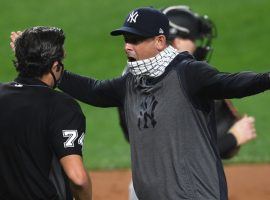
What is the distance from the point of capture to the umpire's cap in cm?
579

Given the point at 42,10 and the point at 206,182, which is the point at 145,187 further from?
the point at 42,10

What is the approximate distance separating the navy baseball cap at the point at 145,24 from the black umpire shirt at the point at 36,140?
58 centimetres

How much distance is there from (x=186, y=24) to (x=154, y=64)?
1.73 m

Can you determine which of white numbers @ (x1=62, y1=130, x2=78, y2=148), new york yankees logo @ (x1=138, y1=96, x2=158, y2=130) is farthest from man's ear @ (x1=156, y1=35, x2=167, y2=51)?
white numbers @ (x1=62, y1=130, x2=78, y2=148)

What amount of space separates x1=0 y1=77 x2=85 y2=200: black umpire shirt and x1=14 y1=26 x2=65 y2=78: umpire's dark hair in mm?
103

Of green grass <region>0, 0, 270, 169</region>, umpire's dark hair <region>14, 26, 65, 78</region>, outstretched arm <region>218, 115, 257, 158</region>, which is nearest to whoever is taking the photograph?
umpire's dark hair <region>14, 26, 65, 78</region>

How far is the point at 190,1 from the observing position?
58.5 ft

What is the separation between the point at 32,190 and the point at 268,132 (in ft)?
24.2

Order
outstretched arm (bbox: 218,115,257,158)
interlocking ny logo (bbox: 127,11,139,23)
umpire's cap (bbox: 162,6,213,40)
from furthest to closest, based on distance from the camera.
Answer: umpire's cap (bbox: 162,6,213,40), outstretched arm (bbox: 218,115,257,158), interlocking ny logo (bbox: 127,11,139,23)

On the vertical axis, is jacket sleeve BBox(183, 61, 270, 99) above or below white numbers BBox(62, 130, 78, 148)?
above

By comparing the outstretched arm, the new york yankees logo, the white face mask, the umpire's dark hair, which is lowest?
the outstretched arm

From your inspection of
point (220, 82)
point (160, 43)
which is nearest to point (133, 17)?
point (160, 43)

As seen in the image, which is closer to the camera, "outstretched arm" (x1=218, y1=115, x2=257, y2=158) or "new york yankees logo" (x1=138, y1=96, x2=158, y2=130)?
"new york yankees logo" (x1=138, y1=96, x2=158, y2=130)

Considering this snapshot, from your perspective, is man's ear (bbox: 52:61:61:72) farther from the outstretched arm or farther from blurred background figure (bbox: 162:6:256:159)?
the outstretched arm
